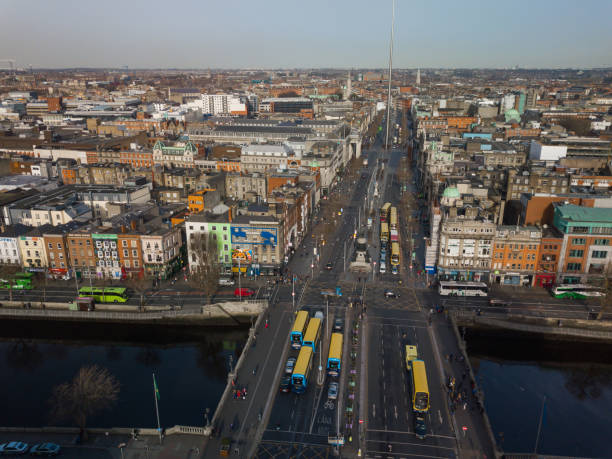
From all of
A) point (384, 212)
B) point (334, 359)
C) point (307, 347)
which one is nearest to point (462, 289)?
point (334, 359)

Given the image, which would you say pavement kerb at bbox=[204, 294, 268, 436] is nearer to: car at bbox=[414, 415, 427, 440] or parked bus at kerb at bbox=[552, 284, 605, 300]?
car at bbox=[414, 415, 427, 440]

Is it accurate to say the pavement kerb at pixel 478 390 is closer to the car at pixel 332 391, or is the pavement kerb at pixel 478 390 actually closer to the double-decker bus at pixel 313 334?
the car at pixel 332 391

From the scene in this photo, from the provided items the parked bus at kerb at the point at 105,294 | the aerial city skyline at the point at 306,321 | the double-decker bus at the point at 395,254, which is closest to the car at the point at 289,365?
the aerial city skyline at the point at 306,321

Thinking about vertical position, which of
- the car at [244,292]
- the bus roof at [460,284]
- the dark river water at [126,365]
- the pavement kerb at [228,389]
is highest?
the bus roof at [460,284]

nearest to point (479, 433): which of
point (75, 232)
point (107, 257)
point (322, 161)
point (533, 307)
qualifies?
point (533, 307)

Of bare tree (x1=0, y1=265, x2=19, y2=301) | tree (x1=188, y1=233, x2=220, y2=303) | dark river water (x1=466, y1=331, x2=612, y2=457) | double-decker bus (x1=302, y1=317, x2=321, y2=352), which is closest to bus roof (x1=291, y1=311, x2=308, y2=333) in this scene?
double-decker bus (x1=302, y1=317, x2=321, y2=352)

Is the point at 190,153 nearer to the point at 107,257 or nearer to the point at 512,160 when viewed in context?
the point at 107,257

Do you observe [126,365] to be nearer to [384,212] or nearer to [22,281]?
[22,281]
